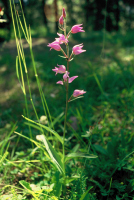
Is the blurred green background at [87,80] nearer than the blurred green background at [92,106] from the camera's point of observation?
No

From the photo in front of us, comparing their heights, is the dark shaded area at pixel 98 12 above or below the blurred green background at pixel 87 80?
above

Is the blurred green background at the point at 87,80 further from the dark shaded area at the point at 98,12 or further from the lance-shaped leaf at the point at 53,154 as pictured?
the dark shaded area at the point at 98,12

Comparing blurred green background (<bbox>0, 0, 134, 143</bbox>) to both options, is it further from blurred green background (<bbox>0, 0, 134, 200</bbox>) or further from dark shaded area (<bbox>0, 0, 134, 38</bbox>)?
dark shaded area (<bbox>0, 0, 134, 38</bbox>)

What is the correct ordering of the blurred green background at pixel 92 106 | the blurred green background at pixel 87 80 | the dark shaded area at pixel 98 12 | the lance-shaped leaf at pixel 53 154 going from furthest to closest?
the dark shaded area at pixel 98 12
the blurred green background at pixel 87 80
the blurred green background at pixel 92 106
the lance-shaped leaf at pixel 53 154

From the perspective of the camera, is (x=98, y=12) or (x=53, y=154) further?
(x=98, y=12)

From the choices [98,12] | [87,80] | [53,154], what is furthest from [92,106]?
[98,12]

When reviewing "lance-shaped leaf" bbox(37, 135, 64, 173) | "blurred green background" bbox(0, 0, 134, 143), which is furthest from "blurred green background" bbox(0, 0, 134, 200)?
"lance-shaped leaf" bbox(37, 135, 64, 173)

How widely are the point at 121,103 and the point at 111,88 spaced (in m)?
0.29

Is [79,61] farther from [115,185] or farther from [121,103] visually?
[115,185]

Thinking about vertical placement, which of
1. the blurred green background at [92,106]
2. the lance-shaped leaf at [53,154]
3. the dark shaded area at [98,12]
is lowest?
the blurred green background at [92,106]

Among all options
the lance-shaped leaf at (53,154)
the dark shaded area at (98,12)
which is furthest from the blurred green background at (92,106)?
the dark shaded area at (98,12)

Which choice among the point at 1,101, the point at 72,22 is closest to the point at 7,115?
the point at 1,101

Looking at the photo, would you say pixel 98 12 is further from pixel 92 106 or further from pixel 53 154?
pixel 53 154

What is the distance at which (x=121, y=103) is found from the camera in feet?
5.87
